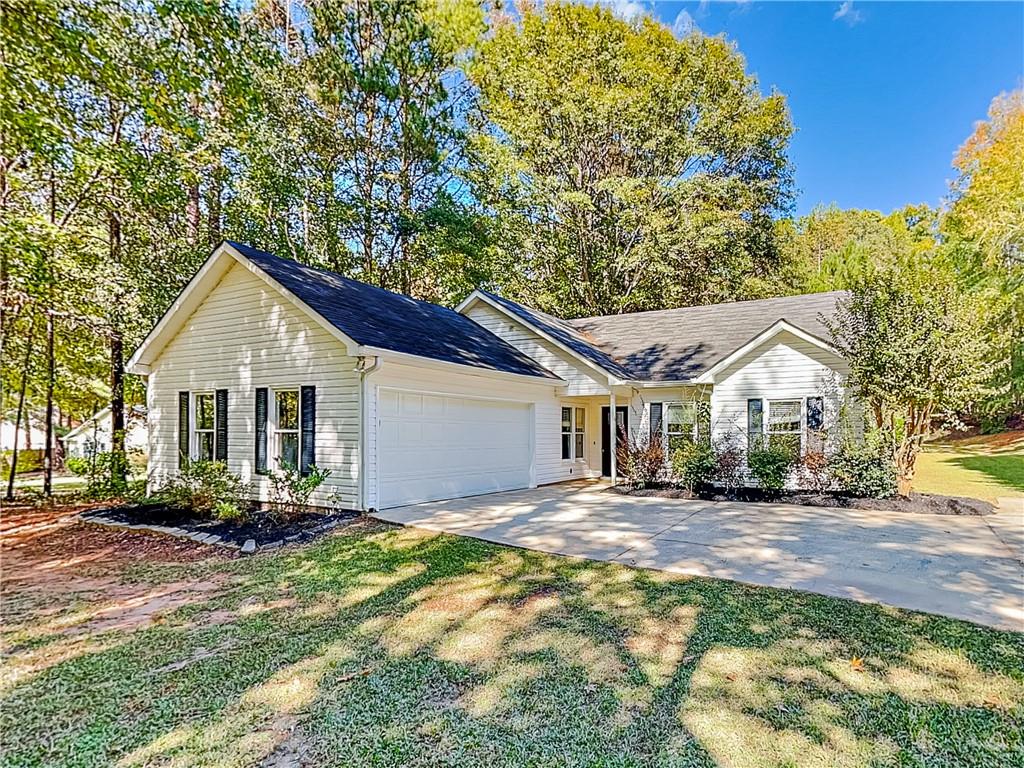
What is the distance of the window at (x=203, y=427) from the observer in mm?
11531

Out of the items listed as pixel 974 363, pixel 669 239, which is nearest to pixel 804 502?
pixel 974 363

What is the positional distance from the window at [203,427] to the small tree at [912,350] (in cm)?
1299

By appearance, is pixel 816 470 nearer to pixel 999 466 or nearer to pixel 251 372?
pixel 999 466

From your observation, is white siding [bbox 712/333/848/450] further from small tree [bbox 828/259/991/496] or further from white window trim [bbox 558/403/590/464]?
white window trim [bbox 558/403/590/464]

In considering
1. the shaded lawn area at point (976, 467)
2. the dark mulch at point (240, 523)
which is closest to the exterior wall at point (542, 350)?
the dark mulch at point (240, 523)

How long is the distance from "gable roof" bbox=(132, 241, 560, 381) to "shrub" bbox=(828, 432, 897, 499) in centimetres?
653

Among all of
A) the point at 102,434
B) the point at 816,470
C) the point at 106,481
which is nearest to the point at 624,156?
the point at 816,470

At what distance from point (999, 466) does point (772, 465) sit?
10408 millimetres

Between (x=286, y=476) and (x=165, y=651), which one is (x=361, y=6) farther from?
(x=165, y=651)

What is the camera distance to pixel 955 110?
21.5m

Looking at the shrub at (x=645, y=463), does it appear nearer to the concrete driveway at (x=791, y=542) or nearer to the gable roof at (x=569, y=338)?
the concrete driveway at (x=791, y=542)

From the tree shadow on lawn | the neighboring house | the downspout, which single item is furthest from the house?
the neighboring house

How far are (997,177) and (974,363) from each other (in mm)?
16635

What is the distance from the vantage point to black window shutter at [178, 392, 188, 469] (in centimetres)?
1177
